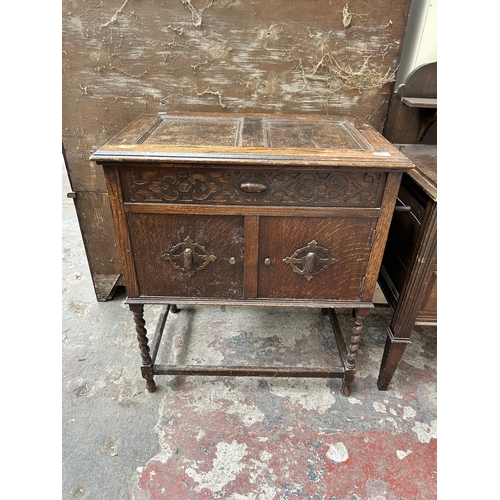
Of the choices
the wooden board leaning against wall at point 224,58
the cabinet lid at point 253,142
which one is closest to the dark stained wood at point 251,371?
the cabinet lid at point 253,142

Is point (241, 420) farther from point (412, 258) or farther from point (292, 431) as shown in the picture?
point (412, 258)

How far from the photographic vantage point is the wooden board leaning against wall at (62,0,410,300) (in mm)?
1500

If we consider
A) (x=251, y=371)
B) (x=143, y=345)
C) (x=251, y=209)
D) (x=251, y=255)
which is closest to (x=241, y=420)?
(x=251, y=371)

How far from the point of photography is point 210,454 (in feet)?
4.83

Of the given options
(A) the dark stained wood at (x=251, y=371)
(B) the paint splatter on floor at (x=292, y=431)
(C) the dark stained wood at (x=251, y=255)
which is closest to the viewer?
(C) the dark stained wood at (x=251, y=255)

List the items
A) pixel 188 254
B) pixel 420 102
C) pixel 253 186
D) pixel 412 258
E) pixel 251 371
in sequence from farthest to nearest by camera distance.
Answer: pixel 251 371, pixel 420 102, pixel 412 258, pixel 188 254, pixel 253 186

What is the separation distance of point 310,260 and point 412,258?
44 centimetres

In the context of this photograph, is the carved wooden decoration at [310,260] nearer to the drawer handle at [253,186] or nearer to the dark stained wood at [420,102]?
the drawer handle at [253,186]

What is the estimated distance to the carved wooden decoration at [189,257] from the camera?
1.27 m

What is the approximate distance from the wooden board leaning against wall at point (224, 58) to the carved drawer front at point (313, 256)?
749 mm

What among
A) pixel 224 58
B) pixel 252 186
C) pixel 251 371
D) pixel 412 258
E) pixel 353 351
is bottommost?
pixel 251 371

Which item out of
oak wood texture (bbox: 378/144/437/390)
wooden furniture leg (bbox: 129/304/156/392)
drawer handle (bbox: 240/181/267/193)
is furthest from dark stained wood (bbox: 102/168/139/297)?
oak wood texture (bbox: 378/144/437/390)

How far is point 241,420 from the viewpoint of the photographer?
1602 mm

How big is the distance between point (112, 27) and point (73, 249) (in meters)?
1.76
